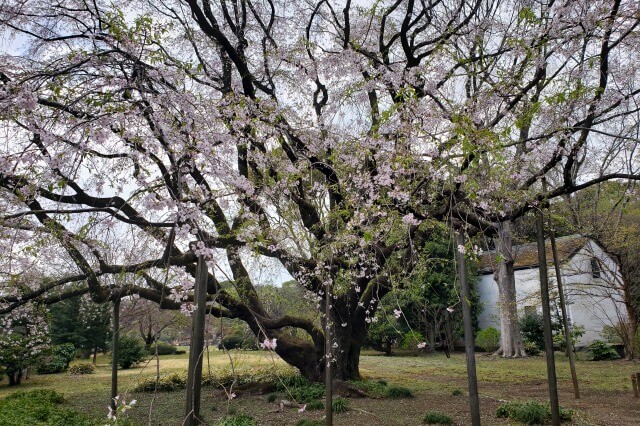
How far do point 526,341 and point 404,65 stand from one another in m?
14.7

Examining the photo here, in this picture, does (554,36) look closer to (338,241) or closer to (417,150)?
(417,150)

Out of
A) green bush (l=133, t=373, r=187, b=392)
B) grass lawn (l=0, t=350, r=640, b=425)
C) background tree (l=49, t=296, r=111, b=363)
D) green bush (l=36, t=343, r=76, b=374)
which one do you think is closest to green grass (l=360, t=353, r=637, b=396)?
grass lawn (l=0, t=350, r=640, b=425)

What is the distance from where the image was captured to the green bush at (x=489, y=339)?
19.1 m

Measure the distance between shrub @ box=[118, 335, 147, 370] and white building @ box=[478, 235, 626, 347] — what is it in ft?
44.8

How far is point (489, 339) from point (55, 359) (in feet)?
56.0

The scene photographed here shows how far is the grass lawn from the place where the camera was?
664 cm

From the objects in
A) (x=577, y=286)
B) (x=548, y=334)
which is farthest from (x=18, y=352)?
(x=577, y=286)

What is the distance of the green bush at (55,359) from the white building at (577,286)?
49.6 ft

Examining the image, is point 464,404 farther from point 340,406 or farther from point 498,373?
point 498,373

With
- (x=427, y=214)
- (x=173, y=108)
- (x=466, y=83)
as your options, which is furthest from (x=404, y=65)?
(x=173, y=108)

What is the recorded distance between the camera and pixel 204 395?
9.76 m

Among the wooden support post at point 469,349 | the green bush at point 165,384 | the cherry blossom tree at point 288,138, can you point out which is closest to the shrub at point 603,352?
the cherry blossom tree at point 288,138

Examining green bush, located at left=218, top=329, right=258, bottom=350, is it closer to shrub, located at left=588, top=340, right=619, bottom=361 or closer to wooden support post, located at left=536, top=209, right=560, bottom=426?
wooden support post, located at left=536, top=209, right=560, bottom=426

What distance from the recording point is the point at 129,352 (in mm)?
17656
